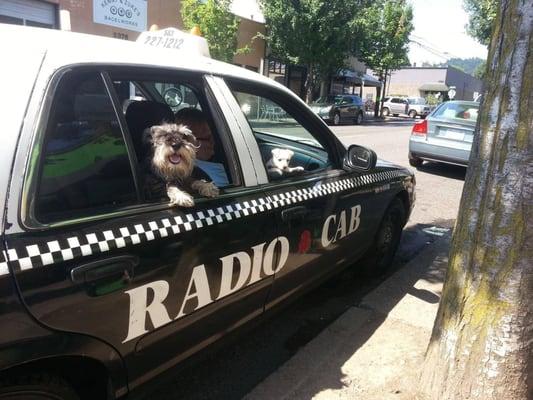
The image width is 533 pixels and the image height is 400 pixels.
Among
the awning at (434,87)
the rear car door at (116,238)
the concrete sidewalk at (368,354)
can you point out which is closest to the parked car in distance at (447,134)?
the concrete sidewalk at (368,354)

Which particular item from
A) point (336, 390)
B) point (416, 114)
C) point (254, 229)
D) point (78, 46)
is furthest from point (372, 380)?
point (416, 114)

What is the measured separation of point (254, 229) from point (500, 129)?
4.00 ft

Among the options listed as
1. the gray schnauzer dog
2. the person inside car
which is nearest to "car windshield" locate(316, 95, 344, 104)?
the person inside car

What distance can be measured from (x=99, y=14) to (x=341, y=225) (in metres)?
16.2

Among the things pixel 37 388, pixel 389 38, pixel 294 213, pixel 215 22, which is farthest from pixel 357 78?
pixel 37 388

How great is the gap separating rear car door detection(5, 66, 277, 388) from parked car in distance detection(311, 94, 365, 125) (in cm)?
2227

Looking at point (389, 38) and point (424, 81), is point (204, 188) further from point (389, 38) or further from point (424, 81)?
point (424, 81)

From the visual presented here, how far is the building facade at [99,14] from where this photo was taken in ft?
48.7

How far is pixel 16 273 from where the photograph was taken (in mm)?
1545

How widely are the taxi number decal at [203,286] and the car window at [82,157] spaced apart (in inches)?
14.9

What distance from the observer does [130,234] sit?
1911 mm

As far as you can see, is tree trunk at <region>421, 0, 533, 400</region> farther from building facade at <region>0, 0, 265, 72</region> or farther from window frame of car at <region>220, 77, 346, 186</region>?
building facade at <region>0, 0, 265, 72</region>

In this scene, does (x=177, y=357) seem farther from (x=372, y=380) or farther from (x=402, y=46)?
(x=402, y=46)

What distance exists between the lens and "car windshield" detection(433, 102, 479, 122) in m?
9.77
